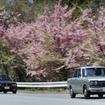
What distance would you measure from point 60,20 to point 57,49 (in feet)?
13.0

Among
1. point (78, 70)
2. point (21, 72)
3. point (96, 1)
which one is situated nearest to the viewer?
point (78, 70)

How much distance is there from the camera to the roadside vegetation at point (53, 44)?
43.8m

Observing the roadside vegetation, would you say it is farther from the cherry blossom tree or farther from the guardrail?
the guardrail

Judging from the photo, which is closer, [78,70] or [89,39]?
[78,70]

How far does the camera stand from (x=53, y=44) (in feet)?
150

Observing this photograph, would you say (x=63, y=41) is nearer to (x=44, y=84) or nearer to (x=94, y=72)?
Result: (x=44, y=84)

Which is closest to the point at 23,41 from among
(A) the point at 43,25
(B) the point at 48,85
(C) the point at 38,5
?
(A) the point at 43,25

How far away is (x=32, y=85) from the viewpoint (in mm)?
41531

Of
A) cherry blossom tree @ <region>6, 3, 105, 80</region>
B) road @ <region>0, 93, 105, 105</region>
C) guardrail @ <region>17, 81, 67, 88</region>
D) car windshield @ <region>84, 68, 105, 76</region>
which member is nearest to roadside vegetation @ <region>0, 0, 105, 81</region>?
cherry blossom tree @ <region>6, 3, 105, 80</region>

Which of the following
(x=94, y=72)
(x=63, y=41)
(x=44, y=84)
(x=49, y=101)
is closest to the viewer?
(x=49, y=101)

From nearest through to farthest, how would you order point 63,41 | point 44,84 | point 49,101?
point 49,101, point 44,84, point 63,41

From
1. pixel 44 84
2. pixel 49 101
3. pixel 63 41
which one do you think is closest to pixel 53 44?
pixel 63 41

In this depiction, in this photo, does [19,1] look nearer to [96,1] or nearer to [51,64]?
[96,1]

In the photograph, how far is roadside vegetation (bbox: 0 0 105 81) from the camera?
43.8m
